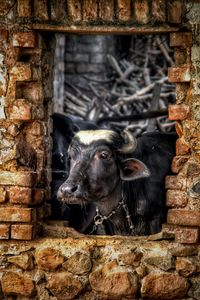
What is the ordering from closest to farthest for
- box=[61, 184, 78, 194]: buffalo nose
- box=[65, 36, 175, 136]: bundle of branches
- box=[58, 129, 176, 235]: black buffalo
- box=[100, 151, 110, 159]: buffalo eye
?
1. box=[61, 184, 78, 194]: buffalo nose
2. box=[58, 129, 176, 235]: black buffalo
3. box=[100, 151, 110, 159]: buffalo eye
4. box=[65, 36, 175, 136]: bundle of branches

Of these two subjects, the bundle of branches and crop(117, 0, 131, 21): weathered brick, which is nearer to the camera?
crop(117, 0, 131, 21): weathered brick

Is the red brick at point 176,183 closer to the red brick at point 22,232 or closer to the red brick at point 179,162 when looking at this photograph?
the red brick at point 179,162

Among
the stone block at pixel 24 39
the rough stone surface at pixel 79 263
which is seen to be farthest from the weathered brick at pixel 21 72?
the rough stone surface at pixel 79 263

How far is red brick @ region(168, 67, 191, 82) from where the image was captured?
5113 mm

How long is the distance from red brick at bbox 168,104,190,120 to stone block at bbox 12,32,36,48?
49.1 inches

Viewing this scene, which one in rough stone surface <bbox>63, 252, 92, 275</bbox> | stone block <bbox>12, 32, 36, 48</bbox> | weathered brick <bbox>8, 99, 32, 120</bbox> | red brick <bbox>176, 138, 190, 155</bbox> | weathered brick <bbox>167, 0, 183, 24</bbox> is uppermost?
weathered brick <bbox>167, 0, 183, 24</bbox>

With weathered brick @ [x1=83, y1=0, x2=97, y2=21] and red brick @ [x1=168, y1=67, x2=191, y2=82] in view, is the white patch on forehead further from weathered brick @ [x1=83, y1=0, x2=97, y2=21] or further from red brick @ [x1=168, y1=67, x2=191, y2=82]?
weathered brick @ [x1=83, y1=0, x2=97, y2=21]

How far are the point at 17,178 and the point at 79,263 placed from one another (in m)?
0.85

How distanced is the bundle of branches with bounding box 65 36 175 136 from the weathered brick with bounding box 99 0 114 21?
4484 millimetres

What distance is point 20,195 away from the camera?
523 centimetres

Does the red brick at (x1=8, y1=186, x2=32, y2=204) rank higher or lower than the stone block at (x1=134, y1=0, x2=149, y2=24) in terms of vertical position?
lower

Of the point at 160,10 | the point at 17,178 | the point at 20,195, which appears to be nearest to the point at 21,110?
the point at 17,178

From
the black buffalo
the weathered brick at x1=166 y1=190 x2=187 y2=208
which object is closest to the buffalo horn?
the black buffalo

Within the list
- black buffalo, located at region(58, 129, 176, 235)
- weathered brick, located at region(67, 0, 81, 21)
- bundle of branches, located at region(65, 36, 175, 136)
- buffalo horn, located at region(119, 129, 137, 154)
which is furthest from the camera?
bundle of branches, located at region(65, 36, 175, 136)
